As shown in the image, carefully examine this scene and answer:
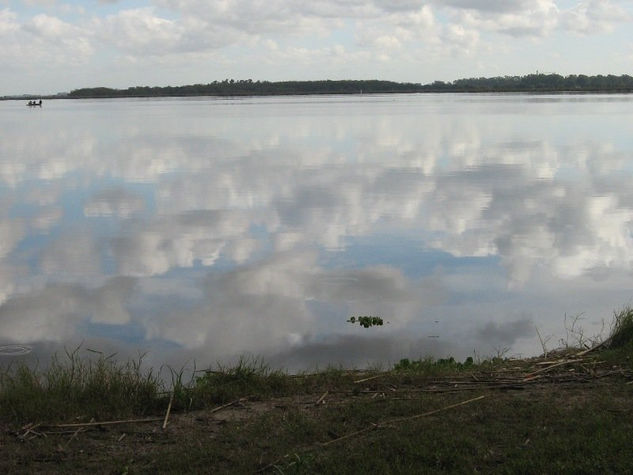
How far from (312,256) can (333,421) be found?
26.9 ft

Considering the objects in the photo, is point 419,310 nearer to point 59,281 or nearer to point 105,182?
point 59,281

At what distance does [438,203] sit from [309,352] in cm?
1103

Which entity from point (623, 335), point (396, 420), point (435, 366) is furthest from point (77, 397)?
point (623, 335)

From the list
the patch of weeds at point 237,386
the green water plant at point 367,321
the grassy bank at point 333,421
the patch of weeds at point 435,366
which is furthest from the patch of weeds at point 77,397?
the green water plant at point 367,321

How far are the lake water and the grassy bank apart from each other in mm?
2095

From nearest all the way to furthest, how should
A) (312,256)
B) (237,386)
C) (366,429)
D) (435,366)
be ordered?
(366,429) < (237,386) < (435,366) < (312,256)

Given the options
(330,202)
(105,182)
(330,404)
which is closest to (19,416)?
(330,404)

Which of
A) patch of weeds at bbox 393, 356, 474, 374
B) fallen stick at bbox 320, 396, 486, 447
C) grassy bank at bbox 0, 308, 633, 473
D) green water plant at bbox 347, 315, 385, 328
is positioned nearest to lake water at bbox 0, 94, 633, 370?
green water plant at bbox 347, 315, 385, 328

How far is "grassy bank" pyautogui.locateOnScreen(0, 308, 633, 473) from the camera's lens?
5504 millimetres

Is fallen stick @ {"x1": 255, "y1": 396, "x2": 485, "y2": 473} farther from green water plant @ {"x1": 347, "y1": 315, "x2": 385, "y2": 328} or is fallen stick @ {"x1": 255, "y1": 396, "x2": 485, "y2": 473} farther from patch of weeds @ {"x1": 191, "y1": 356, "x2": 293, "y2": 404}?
green water plant @ {"x1": 347, "y1": 315, "x2": 385, "y2": 328}

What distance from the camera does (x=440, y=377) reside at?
7648mm

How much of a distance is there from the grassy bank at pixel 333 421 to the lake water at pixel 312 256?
209cm

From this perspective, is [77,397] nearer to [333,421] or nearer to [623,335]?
[333,421]

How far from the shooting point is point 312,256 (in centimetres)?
1446
